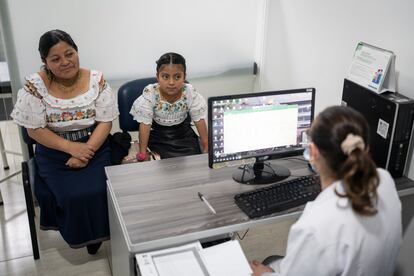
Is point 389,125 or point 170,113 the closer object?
point 389,125

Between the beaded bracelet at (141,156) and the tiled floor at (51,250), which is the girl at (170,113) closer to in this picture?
the beaded bracelet at (141,156)

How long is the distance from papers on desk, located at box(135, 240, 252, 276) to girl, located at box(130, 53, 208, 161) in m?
0.97

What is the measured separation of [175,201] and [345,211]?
0.80 m

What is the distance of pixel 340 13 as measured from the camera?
100 inches

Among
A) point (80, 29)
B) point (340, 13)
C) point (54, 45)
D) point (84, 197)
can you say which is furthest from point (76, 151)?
point (340, 13)

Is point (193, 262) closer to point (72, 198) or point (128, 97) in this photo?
point (72, 198)

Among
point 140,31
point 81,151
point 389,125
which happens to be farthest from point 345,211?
point 140,31

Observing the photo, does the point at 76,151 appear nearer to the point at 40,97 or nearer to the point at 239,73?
the point at 40,97

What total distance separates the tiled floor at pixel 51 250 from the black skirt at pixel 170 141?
0.67m

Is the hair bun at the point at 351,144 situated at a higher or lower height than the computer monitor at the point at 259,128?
higher

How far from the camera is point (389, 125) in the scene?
1.94m

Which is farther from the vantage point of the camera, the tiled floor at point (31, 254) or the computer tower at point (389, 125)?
the tiled floor at point (31, 254)

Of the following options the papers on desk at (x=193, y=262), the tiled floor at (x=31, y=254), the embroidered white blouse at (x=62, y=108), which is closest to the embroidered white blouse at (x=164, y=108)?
the embroidered white blouse at (x=62, y=108)

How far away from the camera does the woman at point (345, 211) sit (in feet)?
3.98
